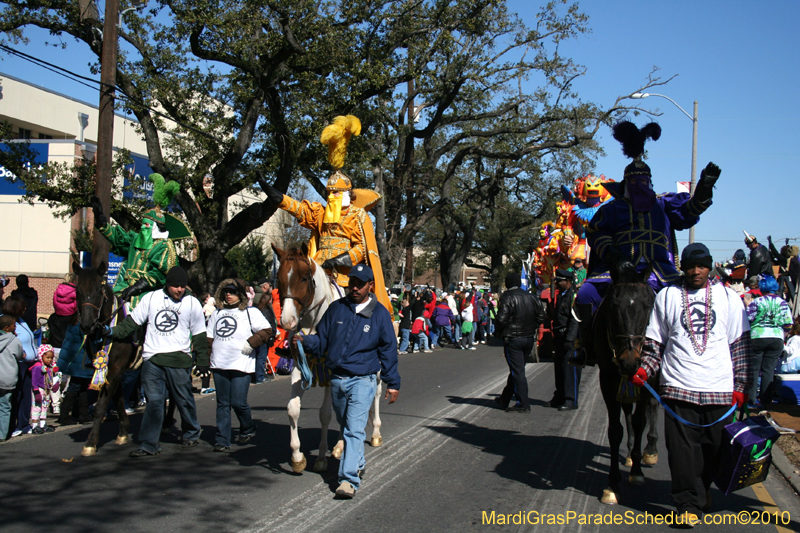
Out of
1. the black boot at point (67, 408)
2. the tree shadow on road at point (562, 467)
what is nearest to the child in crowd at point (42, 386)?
the black boot at point (67, 408)

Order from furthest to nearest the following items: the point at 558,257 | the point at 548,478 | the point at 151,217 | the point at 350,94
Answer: the point at 350,94, the point at 558,257, the point at 151,217, the point at 548,478

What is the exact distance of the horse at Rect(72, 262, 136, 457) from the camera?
24.7ft

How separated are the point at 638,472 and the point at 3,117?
4031cm

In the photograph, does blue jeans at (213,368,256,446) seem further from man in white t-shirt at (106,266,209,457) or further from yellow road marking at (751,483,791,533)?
yellow road marking at (751,483,791,533)

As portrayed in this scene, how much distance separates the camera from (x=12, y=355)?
326 inches

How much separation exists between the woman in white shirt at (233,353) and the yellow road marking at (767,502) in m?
5.10

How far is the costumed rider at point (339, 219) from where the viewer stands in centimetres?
830

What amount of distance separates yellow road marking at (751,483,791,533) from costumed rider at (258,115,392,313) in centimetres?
422

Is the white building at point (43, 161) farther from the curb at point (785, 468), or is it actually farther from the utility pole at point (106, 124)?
the curb at point (785, 468)

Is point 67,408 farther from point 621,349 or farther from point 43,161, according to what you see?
point 43,161

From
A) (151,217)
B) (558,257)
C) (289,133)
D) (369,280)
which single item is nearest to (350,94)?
(289,133)

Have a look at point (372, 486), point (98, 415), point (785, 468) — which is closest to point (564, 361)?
point (785, 468)

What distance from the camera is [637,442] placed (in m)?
6.15

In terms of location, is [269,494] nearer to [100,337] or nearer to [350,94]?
[100,337]
